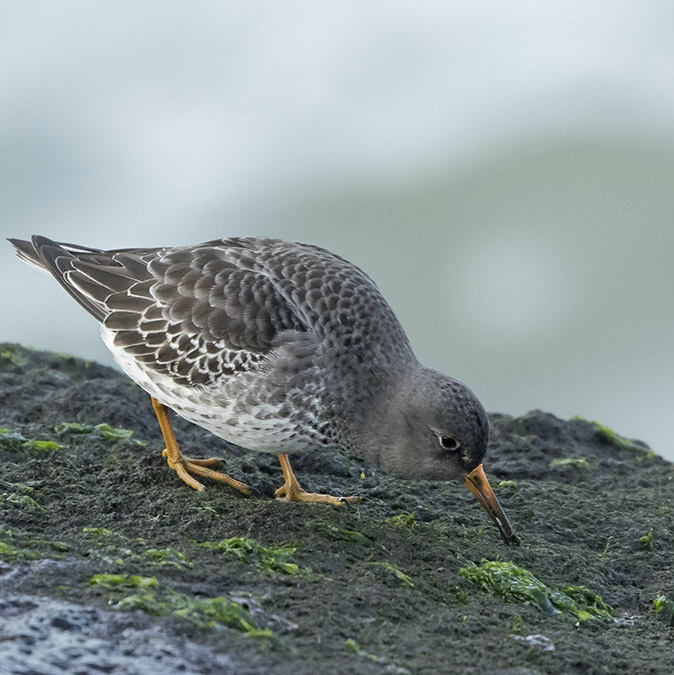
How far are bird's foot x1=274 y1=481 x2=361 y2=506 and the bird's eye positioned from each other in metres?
0.83

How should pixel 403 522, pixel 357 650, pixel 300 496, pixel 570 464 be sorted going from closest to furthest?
pixel 357 650
pixel 403 522
pixel 300 496
pixel 570 464

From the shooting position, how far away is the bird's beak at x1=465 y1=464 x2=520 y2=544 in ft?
20.5

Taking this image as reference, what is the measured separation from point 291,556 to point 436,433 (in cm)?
146

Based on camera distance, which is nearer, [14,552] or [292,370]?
[14,552]

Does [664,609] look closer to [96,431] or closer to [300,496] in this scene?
[300,496]

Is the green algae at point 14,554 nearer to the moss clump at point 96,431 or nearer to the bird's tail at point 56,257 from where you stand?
the moss clump at point 96,431

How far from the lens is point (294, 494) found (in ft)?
21.7

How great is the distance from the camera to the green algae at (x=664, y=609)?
211 inches

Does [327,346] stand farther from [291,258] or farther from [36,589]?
[36,589]

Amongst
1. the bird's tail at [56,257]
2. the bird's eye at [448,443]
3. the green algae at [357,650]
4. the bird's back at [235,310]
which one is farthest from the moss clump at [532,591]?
the bird's tail at [56,257]

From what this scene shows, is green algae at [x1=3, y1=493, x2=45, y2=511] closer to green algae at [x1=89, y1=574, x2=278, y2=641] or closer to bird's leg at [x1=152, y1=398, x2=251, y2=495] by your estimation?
bird's leg at [x1=152, y1=398, x2=251, y2=495]

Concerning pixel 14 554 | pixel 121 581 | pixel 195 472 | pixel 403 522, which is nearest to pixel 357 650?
pixel 121 581

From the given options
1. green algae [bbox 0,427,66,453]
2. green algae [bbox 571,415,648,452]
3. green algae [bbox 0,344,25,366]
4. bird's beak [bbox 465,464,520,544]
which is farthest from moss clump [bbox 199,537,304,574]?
green algae [bbox 571,415,648,452]

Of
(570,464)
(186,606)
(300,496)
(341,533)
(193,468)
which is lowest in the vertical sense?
(186,606)
